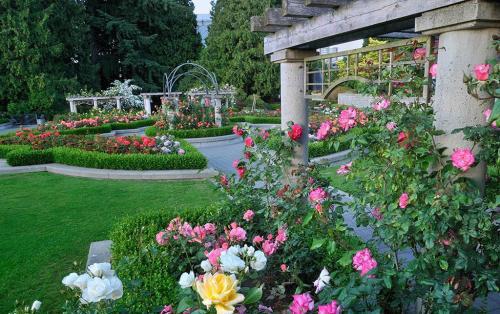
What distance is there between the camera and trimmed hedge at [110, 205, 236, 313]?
2209 mm

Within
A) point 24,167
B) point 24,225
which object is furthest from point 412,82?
point 24,167

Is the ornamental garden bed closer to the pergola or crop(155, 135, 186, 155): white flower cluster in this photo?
crop(155, 135, 186, 155): white flower cluster

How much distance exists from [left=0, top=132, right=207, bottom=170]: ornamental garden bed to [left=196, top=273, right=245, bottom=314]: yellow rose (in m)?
6.12

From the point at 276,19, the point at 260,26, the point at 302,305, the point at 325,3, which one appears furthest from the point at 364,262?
the point at 260,26

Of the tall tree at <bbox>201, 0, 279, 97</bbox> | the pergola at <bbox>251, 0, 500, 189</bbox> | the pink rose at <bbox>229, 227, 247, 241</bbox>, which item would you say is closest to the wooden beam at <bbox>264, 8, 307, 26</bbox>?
the pergola at <bbox>251, 0, 500, 189</bbox>

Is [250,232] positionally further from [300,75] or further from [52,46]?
[52,46]

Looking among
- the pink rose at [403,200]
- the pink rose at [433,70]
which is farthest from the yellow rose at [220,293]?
the pink rose at [433,70]

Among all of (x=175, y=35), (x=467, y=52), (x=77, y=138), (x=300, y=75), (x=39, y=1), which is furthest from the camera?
(x=175, y=35)

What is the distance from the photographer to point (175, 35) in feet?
84.1

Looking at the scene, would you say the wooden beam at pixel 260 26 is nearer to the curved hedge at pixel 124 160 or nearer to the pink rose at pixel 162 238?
the pink rose at pixel 162 238

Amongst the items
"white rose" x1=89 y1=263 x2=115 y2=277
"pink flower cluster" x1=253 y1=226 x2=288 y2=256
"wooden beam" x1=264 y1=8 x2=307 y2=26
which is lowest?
"pink flower cluster" x1=253 y1=226 x2=288 y2=256

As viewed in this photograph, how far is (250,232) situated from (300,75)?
157 cm

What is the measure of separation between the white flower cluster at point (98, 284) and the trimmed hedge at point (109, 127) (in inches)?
423

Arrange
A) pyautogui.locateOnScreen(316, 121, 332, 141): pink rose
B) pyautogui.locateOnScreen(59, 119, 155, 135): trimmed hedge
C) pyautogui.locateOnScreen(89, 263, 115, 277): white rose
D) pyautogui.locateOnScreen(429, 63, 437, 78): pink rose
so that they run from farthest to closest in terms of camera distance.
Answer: pyautogui.locateOnScreen(59, 119, 155, 135): trimmed hedge < pyautogui.locateOnScreen(316, 121, 332, 141): pink rose < pyautogui.locateOnScreen(429, 63, 437, 78): pink rose < pyautogui.locateOnScreen(89, 263, 115, 277): white rose
